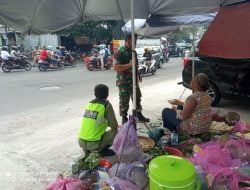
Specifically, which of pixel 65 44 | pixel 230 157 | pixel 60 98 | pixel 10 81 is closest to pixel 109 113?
pixel 230 157

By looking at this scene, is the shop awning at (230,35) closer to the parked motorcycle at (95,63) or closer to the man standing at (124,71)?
the man standing at (124,71)

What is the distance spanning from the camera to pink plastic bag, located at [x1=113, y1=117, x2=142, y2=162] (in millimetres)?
3207

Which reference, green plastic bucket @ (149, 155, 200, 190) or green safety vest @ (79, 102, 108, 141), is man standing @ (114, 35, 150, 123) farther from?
green plastic bucket @ (149, 155, 200, 190)

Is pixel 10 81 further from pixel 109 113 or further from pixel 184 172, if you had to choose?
pixel 184 172

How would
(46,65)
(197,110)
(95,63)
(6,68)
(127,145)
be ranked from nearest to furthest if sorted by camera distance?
(127,145)
(197,110)
(6,68)
(46,65)
(95,63)

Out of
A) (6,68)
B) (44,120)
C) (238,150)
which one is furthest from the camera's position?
(6,68)

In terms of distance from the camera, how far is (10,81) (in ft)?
41.2

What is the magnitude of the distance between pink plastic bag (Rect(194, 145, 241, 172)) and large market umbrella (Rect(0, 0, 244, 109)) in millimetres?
1068

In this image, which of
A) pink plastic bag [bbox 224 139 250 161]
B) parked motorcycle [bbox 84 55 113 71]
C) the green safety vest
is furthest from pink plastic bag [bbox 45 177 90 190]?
parked motorcycle [bbox 84 55 113 71]

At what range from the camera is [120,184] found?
307cm

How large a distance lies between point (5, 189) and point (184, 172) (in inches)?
88.8

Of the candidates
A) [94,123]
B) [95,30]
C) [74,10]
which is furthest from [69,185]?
[95,30]

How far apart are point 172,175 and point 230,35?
6.93ft

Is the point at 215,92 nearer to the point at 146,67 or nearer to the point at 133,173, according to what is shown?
the point at 133,173
